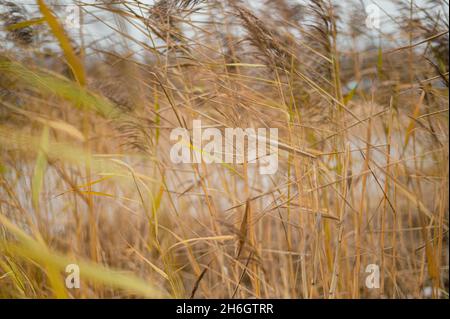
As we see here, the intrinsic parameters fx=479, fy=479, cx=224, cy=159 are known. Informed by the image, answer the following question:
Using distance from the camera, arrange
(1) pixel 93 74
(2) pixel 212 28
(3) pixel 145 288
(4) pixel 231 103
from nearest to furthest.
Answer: (3) pixel 145 288 → (4) pixel 231 103 → (2) pixel 212 28 → (1) pixel 93 74

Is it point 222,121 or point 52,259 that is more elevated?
point 222,121

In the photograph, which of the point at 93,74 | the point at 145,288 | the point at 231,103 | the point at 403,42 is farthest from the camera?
the point at 93,74

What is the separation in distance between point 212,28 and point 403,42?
0.64 metres

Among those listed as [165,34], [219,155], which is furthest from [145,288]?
[165,34]

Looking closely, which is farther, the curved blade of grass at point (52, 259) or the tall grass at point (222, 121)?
the tall grass at point (222, 121)

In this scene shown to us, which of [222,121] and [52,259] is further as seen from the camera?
[222,121]

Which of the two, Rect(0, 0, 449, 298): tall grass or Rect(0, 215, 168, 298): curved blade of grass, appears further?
Rect(0, 0, 449, 298): tall grass

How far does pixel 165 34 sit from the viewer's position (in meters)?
0.97

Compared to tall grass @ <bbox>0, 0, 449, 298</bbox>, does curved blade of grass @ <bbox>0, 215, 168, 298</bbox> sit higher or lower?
lower

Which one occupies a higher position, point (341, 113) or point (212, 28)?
point (212, 28)
